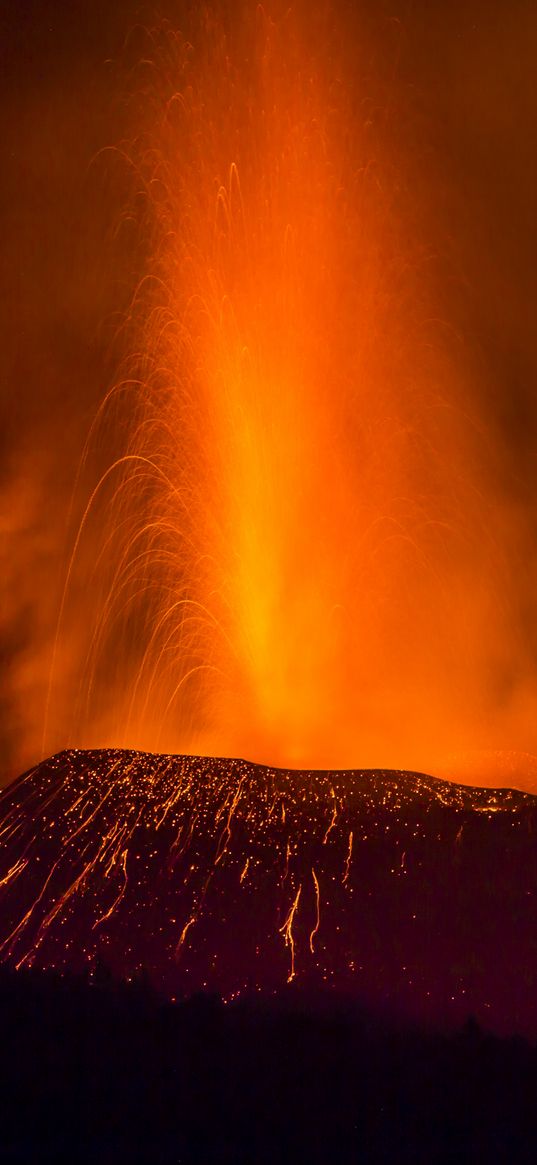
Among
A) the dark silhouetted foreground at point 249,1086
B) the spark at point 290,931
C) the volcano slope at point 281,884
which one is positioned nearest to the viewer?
the dark silhouetted foreground at point 249,1086

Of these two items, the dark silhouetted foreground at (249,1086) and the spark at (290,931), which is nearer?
the dark silhouetted foreground at (249,1086)

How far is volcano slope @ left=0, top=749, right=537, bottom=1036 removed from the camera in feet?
52.9

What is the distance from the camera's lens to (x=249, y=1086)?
13.4 metres

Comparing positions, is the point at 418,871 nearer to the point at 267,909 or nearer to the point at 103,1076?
the point at 267,909

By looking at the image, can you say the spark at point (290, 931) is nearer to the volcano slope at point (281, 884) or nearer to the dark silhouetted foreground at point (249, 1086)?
the volcano slope at point (281, 884)

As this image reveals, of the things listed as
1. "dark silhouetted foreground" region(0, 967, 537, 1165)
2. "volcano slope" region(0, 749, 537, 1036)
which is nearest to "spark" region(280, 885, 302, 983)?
"volcano slope" region(0, 749, 537, 1036)

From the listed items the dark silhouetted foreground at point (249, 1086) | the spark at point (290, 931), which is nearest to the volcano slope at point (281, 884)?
the spark at point (290, 931)

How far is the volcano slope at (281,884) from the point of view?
16109 millimetres

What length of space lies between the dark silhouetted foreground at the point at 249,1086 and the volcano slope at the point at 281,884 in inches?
34.2

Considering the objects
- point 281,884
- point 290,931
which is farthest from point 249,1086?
Answer: point 281,884

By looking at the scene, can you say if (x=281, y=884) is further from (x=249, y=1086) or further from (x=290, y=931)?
(x=249, y=1086)

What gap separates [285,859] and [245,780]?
7.01 feet

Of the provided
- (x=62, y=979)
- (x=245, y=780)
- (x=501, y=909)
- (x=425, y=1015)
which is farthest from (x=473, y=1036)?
(x=245, y=780)

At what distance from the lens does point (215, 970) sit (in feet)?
54.0
